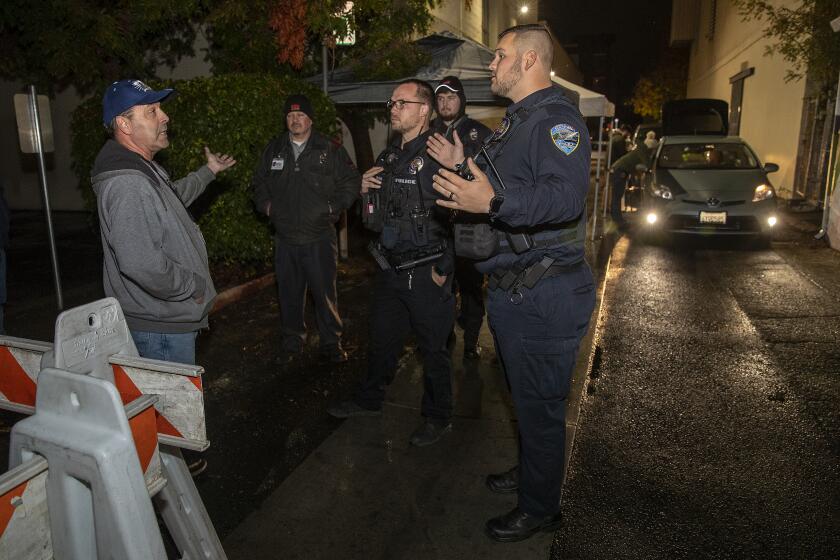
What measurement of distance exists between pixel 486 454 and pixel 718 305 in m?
4.43

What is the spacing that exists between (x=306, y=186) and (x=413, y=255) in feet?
5.45

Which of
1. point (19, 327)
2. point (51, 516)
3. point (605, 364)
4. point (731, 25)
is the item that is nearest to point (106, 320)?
point (51, 516)

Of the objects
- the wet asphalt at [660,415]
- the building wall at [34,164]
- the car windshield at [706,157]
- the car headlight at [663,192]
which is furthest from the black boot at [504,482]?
the building wall at [34,164]

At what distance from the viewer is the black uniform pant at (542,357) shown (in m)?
2.76

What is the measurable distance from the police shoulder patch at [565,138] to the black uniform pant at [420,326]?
4.72 ft

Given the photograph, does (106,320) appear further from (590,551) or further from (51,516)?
(590,551)

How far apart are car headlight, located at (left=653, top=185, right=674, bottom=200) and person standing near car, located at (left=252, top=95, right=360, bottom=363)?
6881mm

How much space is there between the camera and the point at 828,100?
45.6 feet

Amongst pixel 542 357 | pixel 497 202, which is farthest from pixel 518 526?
pixel 497 202

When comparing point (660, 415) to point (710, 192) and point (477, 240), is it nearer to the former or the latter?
point (477, 240)

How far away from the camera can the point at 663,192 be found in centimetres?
1041

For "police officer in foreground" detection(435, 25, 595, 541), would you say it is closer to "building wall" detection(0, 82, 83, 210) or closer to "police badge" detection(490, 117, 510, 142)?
"police badge" detection(490, 117, 510, 142)

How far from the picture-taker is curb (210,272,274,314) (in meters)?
6.99

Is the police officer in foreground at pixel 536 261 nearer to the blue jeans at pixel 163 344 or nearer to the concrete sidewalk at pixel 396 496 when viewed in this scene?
the concrete sidewalk at pixel 396 496
